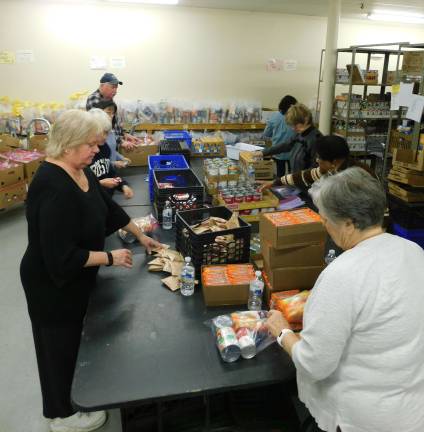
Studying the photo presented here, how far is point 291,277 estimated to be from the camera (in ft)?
6.23

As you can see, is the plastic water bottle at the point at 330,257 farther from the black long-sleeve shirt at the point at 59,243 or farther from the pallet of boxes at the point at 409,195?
the pallet of boxes at the point at 409,195

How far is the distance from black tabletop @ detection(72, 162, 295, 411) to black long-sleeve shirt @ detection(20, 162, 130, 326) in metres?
0.14

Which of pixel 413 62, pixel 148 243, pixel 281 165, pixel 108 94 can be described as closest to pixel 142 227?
pixel 148 243

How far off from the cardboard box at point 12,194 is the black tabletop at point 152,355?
3575 mm

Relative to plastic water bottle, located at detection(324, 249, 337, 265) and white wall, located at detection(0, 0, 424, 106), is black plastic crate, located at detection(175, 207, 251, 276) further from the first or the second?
white wall, located at detection(0, 0, 424, 106)

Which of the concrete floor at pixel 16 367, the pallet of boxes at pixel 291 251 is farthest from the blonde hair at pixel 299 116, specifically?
the concrete floor at pixel 16 367

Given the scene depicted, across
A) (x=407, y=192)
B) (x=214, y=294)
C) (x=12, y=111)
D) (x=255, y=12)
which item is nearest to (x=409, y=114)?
(x=407, y=192)

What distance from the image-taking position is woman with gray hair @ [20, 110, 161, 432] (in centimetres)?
168

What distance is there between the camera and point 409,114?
4879mm

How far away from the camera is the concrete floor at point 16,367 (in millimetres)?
2307

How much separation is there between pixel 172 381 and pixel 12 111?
5.98 metres

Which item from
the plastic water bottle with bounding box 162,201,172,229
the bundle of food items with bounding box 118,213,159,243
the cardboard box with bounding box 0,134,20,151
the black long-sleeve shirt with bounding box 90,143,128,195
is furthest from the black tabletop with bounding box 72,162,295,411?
the cardboard box with bounding box 0,134,20,151

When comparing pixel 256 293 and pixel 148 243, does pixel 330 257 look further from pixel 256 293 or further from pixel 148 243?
pixel 148 243

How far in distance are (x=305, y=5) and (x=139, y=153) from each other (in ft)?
12.7
